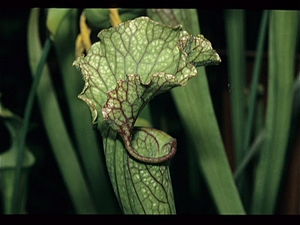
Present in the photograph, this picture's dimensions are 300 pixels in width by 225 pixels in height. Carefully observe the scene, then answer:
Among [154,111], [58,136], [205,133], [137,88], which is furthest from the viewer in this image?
[154,111]

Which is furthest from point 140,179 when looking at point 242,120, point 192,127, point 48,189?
point 48,189

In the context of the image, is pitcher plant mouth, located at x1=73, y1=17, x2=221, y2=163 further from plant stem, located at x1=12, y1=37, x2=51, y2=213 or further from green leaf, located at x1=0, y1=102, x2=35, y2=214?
green leaf, located at x1=0, y1=102, x2=35, y2=214

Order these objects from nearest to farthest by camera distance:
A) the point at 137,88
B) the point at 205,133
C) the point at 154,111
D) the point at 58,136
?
the point at 137,88 < the point at 205,133 < the point at 58,136 < the point at 154,111

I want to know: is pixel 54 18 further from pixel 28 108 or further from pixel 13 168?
pixel 13 168

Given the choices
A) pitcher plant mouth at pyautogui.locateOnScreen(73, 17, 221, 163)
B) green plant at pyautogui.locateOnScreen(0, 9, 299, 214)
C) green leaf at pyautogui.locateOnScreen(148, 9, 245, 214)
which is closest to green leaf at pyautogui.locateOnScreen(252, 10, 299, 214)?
green plant at pyautogui.locateOnScreen(0, 9, 299, 214)

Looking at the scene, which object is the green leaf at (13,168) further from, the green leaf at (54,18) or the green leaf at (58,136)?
the green leaf at (54,18)

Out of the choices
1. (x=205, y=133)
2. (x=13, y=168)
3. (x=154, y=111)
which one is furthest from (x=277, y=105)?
(x=13, y=168)

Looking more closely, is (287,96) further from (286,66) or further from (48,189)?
(48,189)

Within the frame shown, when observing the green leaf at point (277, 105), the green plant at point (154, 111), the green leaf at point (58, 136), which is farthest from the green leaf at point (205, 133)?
the green leaf at point (58, 136)
